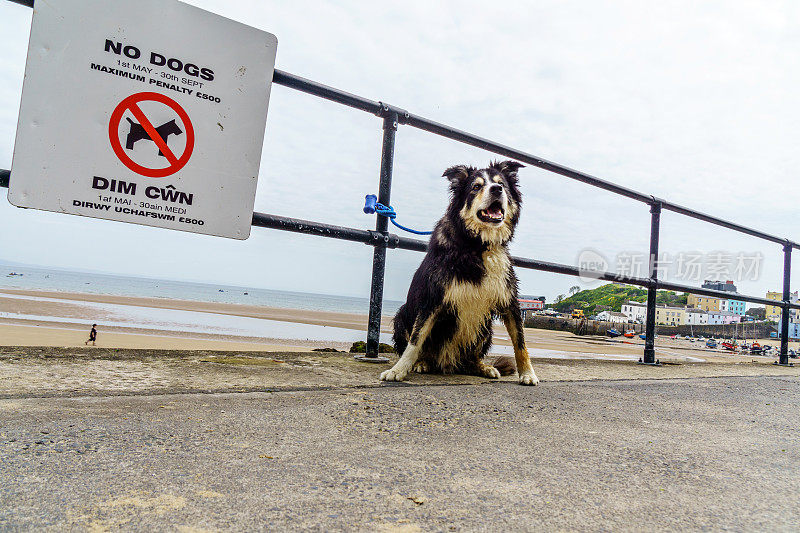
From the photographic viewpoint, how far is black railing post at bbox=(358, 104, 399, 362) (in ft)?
9.48

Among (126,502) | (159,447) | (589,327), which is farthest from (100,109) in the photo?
(589,327)

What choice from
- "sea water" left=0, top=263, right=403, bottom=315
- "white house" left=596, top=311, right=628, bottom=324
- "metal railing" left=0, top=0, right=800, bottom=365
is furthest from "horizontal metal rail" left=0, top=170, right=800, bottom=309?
"white house" left=596, top=311, right=628, bottom=324

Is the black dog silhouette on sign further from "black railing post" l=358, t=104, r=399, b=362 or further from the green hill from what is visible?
the green hill

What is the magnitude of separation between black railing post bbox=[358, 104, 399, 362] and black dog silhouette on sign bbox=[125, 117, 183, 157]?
122 cm

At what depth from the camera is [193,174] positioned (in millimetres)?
2303

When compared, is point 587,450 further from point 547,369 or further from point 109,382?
point 547,369

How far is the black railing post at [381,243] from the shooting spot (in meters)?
2.89

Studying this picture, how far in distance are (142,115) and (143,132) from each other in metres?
0.08

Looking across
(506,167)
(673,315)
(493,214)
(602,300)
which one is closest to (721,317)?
(673,315)

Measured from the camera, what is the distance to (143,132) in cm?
217

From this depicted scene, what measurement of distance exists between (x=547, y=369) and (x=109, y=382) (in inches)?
101

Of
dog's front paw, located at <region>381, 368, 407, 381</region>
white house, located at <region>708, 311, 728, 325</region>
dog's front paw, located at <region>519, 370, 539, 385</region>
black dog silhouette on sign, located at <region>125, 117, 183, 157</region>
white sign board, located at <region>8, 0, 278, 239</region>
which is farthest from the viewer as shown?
white house, located at <region>708, 311, 728, 325</region>

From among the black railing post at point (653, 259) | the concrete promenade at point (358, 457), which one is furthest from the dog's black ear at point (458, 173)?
the black railing post at point (653, 259)

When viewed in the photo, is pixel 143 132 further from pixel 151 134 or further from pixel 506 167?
pixel 506 167
